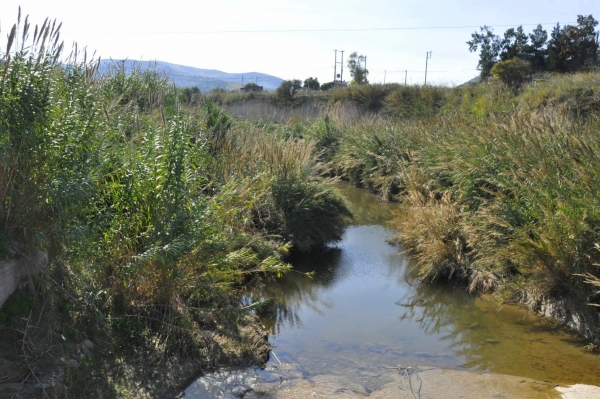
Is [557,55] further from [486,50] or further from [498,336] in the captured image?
[498,336]

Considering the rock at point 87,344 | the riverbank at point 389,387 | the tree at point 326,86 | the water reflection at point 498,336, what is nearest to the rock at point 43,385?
the rock at point 87,344

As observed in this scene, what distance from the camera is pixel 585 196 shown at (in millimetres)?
6844

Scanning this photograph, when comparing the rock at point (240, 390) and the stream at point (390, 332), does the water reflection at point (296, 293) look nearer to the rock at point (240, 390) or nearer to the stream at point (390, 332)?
the stream at point (390, 332)

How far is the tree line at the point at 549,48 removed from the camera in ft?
104

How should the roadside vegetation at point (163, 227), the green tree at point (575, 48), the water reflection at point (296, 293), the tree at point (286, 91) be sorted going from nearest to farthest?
the roadside vegetation at point (163, 227) → the water reflection at point (296, 293) → the green tree at point (575, 48) → the tree at point (286, 91)

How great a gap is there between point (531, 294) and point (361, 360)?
9.45 ft

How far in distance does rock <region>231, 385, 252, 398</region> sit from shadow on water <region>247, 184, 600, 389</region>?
76cm

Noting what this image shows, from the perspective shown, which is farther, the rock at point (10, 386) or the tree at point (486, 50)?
the tree at point (486, 50)

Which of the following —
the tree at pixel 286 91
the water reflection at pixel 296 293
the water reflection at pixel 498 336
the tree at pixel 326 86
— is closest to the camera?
the water reflection at pixel 498 336

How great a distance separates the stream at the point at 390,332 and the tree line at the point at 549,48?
25.0m

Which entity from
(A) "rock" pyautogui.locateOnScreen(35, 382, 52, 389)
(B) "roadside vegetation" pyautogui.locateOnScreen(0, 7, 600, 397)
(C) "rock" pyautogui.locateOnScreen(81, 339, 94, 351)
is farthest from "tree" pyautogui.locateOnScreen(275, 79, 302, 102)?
(A) "rock" pyautogui.locateOnScreen(35, 382, 52, 389)

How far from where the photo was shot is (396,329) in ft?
23.4

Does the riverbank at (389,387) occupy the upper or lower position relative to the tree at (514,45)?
lower

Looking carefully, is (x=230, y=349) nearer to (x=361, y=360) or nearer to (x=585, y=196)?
(x=361, y=360)
